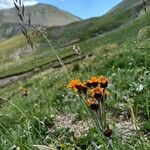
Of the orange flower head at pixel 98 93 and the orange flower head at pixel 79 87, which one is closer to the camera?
the orange flower head at pixel 98 93

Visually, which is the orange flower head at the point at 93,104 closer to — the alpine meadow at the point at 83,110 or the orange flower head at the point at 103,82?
the alpine meadow at the point at 83,110

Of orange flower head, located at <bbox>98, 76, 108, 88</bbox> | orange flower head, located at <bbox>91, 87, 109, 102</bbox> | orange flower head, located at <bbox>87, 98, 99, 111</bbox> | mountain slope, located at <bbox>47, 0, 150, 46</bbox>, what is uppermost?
orange flower head, located at <bbox>98, 76, 108, 88</bbox>

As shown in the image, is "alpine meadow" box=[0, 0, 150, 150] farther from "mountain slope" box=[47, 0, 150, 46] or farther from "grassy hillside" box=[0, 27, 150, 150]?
"mountain slope" box=[47, 0, 150, 46]

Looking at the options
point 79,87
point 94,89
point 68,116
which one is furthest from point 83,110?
point 94,89

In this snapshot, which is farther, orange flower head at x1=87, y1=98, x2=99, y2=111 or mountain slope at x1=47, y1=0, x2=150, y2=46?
mountain slope at x1=47, y1=0, x2=150, y2=46

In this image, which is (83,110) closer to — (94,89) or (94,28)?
(94,89)

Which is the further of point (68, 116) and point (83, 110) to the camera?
point (68, 116)

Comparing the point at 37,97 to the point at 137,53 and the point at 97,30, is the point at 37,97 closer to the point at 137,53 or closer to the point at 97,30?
the point at 137,53

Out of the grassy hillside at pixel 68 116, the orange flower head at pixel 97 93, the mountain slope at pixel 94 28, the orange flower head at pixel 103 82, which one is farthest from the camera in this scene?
the mountain slope at pixel 94 28

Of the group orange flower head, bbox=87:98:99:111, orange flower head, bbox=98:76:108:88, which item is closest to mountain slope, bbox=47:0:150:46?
orange flower head, bbox=98:76:108:88

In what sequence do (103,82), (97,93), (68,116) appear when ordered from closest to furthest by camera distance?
(97,93) < (103,82) < (68,116)

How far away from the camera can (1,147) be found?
8133 mm

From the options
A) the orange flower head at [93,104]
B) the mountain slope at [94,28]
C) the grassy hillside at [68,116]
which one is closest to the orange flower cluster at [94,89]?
the orange flower head at [93,104]

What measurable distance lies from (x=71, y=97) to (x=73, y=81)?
359 inches
